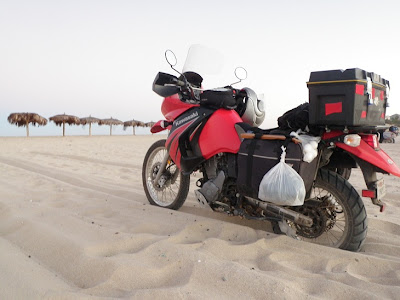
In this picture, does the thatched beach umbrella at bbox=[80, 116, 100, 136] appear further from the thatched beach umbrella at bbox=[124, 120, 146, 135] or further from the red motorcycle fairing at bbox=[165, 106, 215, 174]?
the red motorcycle fairing at bbox=[165, 106, 215, 174]

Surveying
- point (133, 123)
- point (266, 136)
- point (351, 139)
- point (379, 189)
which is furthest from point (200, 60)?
point (133, 123)

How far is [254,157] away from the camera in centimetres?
264

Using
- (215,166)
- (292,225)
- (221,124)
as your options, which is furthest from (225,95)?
(292,225)

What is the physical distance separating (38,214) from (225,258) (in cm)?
206

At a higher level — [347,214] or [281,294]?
[347,214]

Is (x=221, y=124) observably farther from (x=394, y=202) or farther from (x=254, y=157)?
(x=394, y=202)

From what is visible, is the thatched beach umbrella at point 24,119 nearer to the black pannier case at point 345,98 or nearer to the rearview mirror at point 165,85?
the rearview mirror at point 165,85

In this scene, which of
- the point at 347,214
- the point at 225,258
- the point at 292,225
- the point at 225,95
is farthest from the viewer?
the point at 225,95

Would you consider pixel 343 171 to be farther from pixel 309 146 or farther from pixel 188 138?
pixel 188 138

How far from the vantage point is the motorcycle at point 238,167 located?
98.9 inches

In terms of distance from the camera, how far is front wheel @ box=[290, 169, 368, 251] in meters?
2.53

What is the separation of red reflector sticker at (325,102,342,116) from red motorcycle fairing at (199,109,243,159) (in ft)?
2.81

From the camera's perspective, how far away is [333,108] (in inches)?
92.5

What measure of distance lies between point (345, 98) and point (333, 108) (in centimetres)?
11
